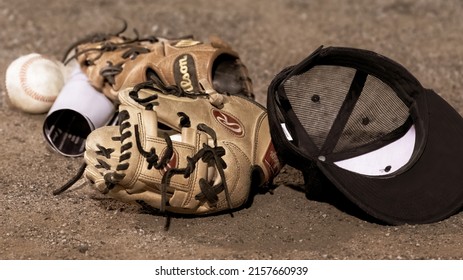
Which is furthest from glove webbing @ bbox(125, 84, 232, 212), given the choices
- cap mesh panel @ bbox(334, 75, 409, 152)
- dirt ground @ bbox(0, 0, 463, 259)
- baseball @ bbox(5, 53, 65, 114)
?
baseball @ bbox(5, 53, 65, 114)

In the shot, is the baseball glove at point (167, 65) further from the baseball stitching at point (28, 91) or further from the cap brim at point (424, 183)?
the cap brim at point (424, 183)

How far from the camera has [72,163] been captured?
443 cm

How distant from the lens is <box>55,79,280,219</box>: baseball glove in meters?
3.61

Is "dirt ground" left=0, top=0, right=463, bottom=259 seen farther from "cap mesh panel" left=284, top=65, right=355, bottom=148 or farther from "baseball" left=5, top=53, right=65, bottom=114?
"cap mesh panel" left=284, top=65, right=355, bottom=148

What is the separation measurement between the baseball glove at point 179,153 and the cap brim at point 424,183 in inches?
15.6

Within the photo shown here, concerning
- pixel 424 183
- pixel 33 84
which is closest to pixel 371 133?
pixel 424 183

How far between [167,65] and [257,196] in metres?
0.85

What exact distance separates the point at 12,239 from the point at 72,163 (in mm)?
808

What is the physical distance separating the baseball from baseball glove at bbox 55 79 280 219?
1050 millimetres

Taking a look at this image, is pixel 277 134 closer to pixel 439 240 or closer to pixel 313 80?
pixel 313 80

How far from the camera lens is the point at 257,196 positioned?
4051mm

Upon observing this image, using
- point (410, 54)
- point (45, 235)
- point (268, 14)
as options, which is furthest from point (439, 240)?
point (268, 14)

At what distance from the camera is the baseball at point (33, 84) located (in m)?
4.81

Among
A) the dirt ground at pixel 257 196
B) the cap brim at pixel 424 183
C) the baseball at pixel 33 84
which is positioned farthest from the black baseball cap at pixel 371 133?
the baseball at pixel 33 84
